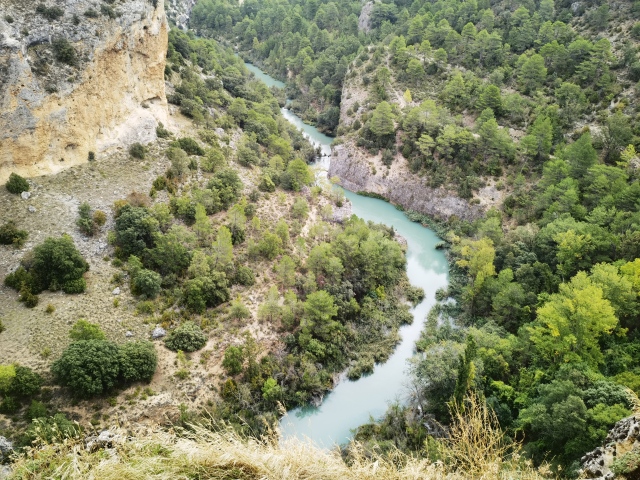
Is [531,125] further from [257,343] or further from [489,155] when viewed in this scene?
[257,343]

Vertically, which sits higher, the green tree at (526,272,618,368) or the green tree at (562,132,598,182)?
the green tree at (562,132,598,182)

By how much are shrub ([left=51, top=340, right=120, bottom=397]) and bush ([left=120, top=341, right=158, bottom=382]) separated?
449 mm

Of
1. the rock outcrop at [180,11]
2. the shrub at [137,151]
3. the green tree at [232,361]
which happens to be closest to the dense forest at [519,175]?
the green tree at [232,361]

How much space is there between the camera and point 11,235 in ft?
103

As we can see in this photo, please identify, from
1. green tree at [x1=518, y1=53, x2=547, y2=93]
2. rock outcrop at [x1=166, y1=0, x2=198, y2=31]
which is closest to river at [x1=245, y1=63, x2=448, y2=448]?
green tree at [x1=518, y1=53, x2=547, y2=93]

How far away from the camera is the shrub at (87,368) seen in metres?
25.1

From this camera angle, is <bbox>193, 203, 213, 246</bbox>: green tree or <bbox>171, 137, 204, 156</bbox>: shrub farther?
<bbox>171, 137, 204, 156</bbox>: shrub

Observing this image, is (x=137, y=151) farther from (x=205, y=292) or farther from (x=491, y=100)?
(x=491, y=100)

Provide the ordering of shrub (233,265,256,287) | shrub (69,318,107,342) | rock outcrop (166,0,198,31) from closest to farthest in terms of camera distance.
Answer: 1. shrub (69,318,107,342)
2. shrub (233,265,256,287)
3. rock outcrop (166,0,198,31)

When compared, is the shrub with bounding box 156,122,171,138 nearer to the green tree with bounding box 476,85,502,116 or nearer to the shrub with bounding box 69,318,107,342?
the shrub with bounding box 69,318,107,342

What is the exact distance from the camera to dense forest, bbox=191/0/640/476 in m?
26.6

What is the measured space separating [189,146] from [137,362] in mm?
26335

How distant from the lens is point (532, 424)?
944 inches

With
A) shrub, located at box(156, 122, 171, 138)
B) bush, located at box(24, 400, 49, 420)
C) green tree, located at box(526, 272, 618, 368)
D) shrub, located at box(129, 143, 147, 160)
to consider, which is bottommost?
bush, located at box(24, 400, 49, 420)
